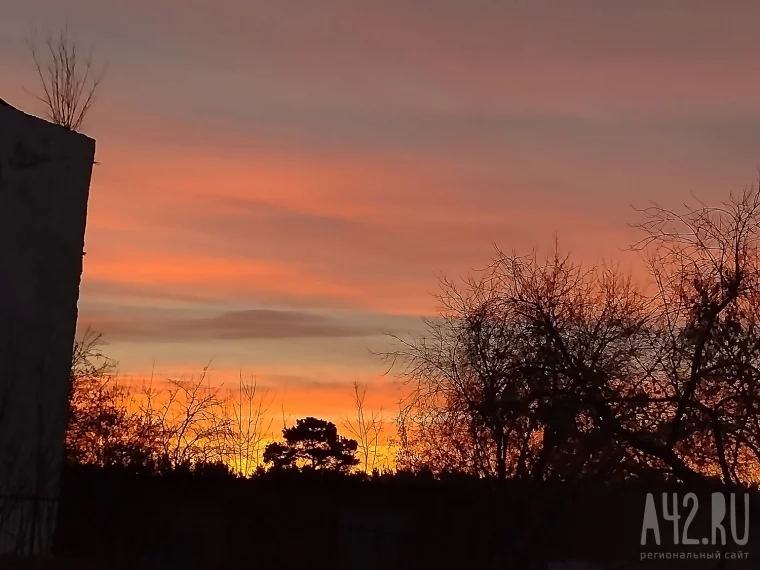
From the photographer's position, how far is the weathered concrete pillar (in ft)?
48.1

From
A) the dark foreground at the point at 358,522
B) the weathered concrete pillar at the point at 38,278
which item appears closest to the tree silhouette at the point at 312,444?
the dark foreground at the point at 358,522

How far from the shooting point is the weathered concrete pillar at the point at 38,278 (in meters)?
14.7

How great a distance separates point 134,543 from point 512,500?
7.96 m

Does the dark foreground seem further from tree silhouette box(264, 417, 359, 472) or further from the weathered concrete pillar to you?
tree silhouette box(264, 417, 359, 472)

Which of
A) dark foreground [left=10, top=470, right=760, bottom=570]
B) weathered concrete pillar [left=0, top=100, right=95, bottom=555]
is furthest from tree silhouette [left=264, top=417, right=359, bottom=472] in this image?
weathered concrete pillar [left=0, top=100, right=95, bottom=555]

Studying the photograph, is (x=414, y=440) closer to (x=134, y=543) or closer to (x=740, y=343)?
(x=134, y=543)

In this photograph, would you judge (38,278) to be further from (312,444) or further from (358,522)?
(312,444)

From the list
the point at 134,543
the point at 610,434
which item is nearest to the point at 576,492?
the point at 610,434

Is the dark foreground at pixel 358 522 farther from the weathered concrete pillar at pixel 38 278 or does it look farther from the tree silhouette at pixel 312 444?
the tree silhouette at pixel 312 444

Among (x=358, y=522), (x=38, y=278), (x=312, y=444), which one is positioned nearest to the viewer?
(x=38, y=278)

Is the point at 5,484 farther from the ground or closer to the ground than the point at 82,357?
closer to the ground

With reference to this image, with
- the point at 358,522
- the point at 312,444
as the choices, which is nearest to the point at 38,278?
the point at 358,522

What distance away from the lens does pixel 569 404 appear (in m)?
19.0

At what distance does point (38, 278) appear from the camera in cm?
1534
